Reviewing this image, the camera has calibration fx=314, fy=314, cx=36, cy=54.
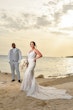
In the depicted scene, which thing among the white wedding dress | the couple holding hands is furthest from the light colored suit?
the white wedding dress

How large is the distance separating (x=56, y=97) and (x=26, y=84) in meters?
1.68

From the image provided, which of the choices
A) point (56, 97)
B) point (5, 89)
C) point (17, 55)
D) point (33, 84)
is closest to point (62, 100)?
point (56, 97)

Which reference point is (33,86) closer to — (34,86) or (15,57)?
(34,86)

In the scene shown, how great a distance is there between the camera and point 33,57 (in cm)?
1434

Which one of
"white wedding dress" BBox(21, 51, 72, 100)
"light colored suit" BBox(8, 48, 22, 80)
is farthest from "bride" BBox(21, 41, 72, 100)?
"light colored suit" BBox(8, 48, 22, 80)

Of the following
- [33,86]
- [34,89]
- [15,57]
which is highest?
[15,57]

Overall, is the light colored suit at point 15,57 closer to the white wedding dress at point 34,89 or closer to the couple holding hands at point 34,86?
the couple holding hands at point 34,86

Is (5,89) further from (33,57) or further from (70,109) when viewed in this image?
(70,109)

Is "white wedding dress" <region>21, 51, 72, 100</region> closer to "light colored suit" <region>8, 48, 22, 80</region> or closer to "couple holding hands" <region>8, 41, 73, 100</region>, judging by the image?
"couple holding hands" <region>8, 41, 73, 100</region>

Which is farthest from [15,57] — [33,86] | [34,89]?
[34,89]

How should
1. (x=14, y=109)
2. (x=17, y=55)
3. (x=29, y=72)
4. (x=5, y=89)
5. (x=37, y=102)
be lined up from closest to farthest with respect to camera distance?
(x=14, y=109) → (x=37, y=102) → (x=29, y=72) → (x=5, y=89) → (x=17, y=55)

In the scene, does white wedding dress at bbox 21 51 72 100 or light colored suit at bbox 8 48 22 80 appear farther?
light colored suit at bbox 8 48 22 80

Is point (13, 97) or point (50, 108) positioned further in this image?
point (13, 97)

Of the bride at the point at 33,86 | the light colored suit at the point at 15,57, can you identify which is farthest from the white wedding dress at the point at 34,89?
the light colored suit at the point at 15,57
